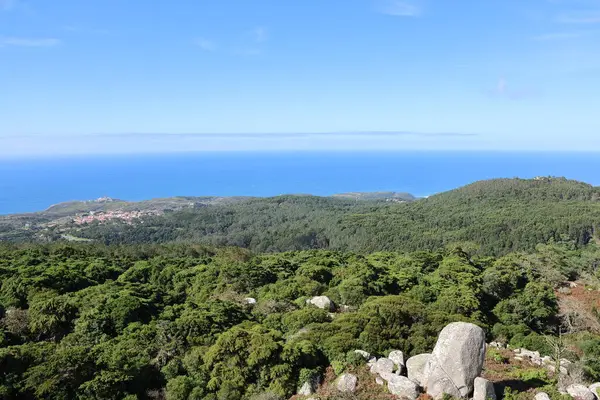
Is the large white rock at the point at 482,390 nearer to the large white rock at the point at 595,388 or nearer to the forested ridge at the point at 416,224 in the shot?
the large white rock at the point at 595,388

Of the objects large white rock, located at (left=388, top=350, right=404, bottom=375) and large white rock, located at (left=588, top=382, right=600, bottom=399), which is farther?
large white rock, located at (left=388, top=350, right=404, bottom=375)

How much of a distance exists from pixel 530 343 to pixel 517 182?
94.0 m

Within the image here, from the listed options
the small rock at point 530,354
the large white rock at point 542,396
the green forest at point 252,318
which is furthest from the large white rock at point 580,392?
the small rock at point 530,354

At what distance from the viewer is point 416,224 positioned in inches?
3174

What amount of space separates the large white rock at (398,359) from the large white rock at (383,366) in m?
0.20

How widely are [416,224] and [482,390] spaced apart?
70.7m

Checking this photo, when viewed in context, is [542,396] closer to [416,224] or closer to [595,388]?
[595,388]

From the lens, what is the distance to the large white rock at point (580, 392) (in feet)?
41.1

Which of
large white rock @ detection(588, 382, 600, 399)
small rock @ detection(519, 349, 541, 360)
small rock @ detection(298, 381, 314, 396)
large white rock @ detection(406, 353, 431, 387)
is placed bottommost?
small rock @ detection(519, 349, 541, 360)

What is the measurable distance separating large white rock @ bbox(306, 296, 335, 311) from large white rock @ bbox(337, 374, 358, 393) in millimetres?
8213

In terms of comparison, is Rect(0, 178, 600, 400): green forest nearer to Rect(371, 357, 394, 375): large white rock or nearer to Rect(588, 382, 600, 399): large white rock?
Rect(588, 382, 600, 399): large white rock

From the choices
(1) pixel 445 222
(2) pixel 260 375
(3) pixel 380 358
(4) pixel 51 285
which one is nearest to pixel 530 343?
(3) pixel 380 358

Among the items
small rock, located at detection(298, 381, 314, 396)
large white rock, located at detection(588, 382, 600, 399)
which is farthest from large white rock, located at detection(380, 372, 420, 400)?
large white rock, located at detection(588, 382, 600, 399)

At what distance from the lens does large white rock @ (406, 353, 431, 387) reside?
517 inches
